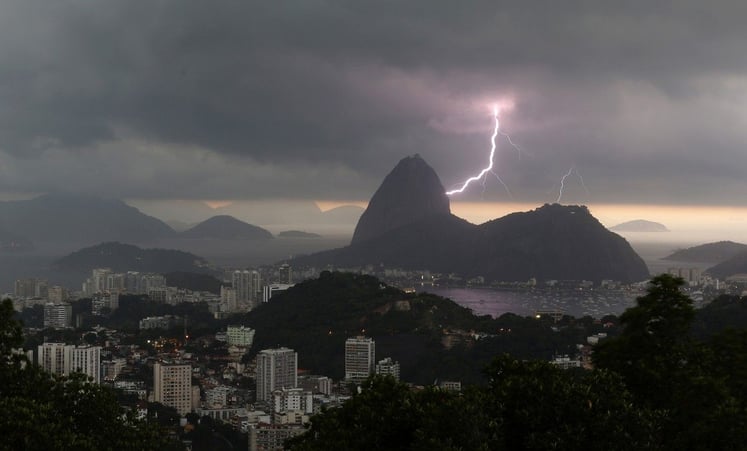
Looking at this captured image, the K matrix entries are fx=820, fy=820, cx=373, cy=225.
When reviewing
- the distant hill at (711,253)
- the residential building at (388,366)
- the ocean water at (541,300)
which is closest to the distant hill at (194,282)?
the ocean water at (541,300)

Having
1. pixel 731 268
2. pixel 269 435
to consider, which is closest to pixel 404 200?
pixel 731 268

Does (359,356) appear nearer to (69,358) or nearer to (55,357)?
(69,358)

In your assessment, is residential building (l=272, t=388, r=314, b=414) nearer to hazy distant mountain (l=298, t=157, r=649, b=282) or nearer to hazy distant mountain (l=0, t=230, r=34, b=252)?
hazy distant mountain (l=298, t=157, r=649, b=282)

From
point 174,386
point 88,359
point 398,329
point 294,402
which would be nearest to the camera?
point 294,402

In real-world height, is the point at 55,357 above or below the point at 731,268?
below

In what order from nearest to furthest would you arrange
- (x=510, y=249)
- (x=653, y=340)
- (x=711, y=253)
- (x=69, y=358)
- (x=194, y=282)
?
(x=653, y=340), (x=69, y=358), (x=194, y=282), (x=510, y=249), (x=711, y=253)

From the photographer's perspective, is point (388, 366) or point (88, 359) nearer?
point (88, 359)

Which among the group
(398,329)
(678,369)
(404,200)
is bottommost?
(398,329)

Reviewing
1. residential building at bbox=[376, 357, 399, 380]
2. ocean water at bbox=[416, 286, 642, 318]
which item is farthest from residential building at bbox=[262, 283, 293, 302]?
residential building at bbox=[376, 357, 399, 380]
